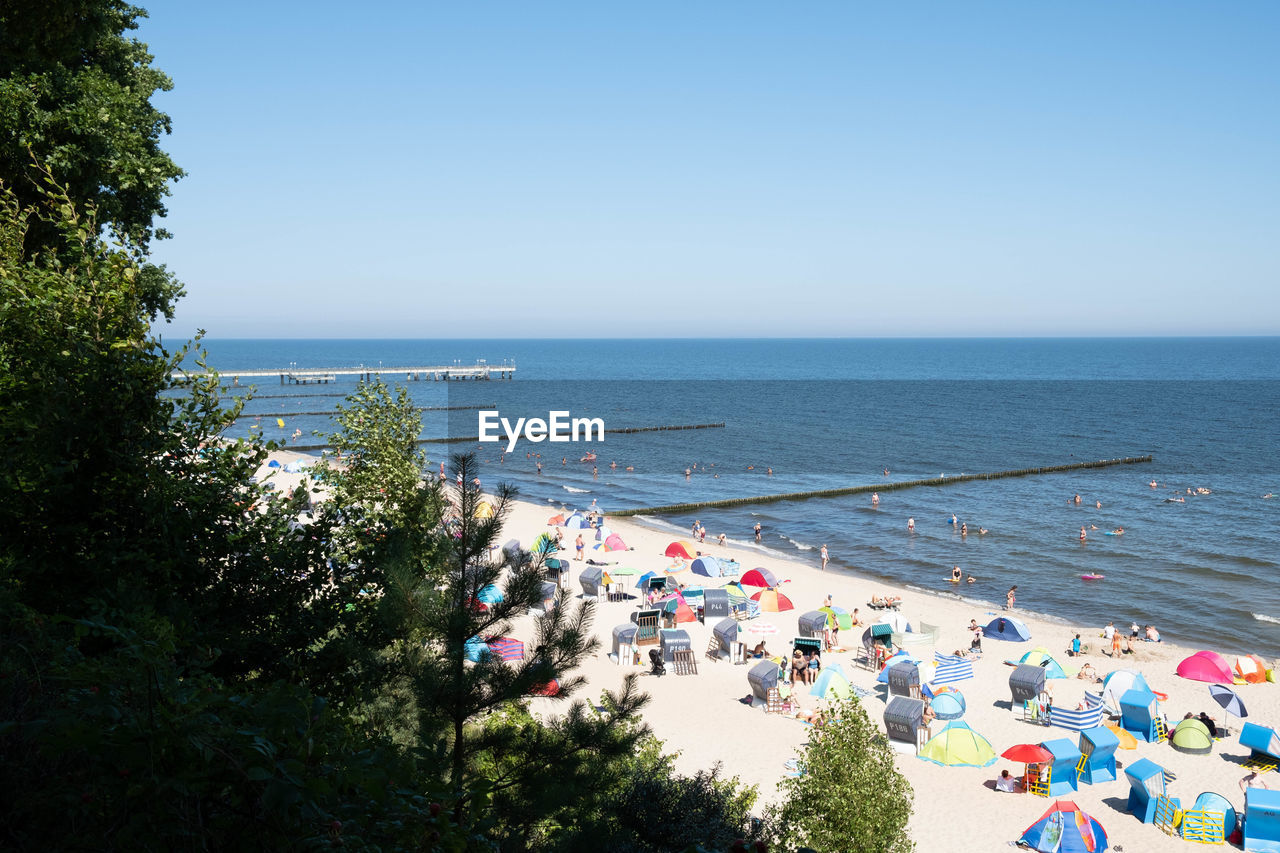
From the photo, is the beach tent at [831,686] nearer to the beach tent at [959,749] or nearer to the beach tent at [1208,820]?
the beach tent at [959,749]

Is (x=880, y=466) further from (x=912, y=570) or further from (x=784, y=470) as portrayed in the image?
(x=912, y=570)

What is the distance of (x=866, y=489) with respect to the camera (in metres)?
59.2

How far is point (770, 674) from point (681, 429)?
70.8 metres

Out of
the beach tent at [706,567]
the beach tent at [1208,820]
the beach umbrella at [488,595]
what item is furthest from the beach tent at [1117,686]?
the beach umbrella at [488,595]

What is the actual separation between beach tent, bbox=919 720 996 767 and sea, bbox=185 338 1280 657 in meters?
12.9

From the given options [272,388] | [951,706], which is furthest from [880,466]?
[272,388]

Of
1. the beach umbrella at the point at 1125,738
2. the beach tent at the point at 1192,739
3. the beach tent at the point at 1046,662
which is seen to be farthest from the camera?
the beach tent at the point at 1046,662

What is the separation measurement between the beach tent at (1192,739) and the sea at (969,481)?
38.1 ft

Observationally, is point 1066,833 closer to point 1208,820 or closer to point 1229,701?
point 1208,820

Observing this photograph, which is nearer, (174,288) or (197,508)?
(197,508)

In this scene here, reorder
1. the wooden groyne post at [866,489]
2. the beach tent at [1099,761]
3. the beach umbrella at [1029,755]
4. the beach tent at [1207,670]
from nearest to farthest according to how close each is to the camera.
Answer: the beach umbrella at [1029,755]
the beach tent at [1099,761]
the beach tent at [1207,670]
the wooden groyne post at [866,489]

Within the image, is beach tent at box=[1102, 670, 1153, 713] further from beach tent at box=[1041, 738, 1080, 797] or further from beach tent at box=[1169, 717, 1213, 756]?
beach tent at box=[1041, 738, 1080, 797]

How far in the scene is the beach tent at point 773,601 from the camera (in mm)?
31078

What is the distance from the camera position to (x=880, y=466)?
228 ft
